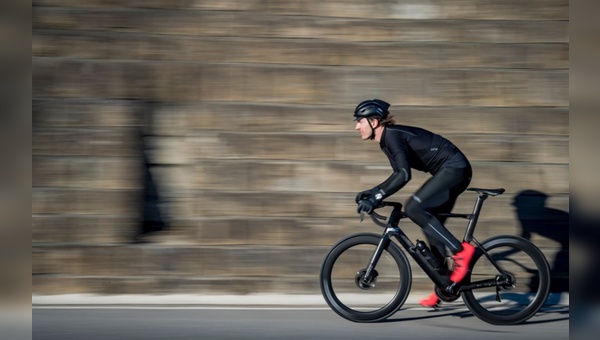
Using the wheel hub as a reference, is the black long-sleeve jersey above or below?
above

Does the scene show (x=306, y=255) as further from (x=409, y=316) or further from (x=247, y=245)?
(x=409, y=316)

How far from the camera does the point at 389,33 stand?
8117 millimetres

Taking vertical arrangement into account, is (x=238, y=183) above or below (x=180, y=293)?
above

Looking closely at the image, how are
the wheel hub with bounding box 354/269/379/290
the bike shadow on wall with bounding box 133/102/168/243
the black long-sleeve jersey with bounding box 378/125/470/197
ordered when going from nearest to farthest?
the black long-sleeve jersey with bounding box 378/125/470/197 < the wheel hub with bounding box 354/269/379/290 < the bike shadow on wall with bounding box 133/102/168/243

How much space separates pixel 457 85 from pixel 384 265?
7.27ft

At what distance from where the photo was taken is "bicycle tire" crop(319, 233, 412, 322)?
6730mm

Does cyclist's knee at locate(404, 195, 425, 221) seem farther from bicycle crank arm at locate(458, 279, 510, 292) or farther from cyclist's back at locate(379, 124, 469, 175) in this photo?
bicycle crank arm at locate(458, 279, 510, 292)

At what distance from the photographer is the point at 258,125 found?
8.05 meters

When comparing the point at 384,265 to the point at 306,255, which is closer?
the point at 384,265

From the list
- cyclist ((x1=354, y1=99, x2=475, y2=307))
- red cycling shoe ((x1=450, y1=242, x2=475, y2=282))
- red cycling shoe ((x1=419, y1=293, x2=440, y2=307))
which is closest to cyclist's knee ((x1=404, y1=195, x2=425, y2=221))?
cyclist ((x1=354, y1=99, x2=475, y2=307))

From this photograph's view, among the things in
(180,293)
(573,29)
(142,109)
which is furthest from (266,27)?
(573,29)

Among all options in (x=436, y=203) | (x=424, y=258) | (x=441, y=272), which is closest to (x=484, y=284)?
(x=441, y=272)

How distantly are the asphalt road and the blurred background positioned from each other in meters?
0.58

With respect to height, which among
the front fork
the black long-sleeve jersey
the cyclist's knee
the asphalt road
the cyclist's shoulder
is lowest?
Answer: the asphalt road
